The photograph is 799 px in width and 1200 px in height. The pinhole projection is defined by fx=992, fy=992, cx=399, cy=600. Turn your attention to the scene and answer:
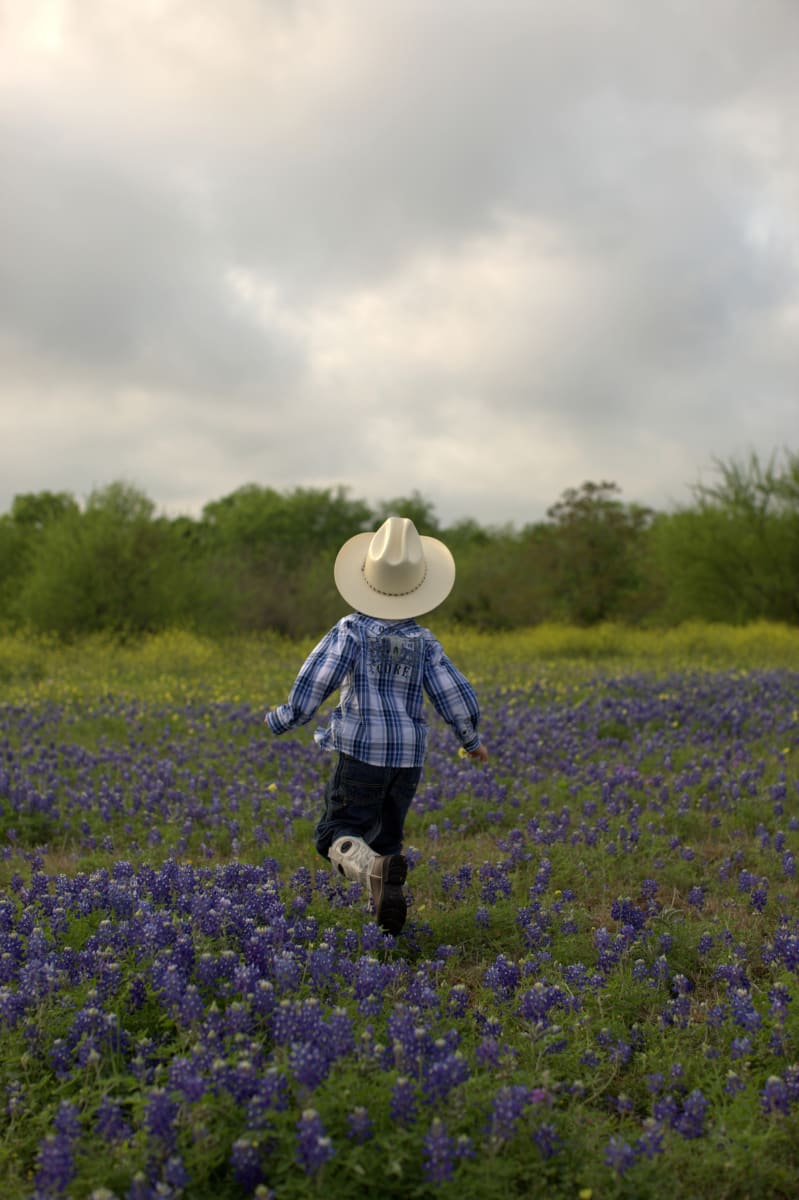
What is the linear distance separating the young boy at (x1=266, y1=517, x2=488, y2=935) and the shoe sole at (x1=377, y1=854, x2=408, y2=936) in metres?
0.30

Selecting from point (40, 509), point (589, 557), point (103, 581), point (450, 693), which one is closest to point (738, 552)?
point (589, 557)

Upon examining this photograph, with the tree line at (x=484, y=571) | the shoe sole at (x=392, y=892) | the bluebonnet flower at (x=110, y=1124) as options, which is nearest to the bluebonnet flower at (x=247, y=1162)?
the bluebonnet flower at (x=110, y=1124)

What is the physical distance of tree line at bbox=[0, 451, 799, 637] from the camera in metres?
27.4

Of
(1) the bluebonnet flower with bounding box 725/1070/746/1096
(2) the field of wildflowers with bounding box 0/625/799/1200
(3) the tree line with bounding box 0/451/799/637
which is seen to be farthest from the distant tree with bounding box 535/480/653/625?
(1) the bluebonnet flower with bounding box 725/1070/746/1096

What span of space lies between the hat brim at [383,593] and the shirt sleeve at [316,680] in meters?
0.20

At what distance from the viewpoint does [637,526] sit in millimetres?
35094

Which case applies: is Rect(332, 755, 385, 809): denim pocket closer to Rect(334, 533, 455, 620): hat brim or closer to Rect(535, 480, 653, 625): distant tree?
Rect(334, 533, 455, 620): hat brim

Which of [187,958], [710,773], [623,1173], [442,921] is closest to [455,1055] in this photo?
[623,1173]

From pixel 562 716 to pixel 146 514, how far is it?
1982 cm

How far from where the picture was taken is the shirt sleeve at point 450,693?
18.0 ft

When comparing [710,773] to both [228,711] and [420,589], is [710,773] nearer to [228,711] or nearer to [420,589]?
[420,589]

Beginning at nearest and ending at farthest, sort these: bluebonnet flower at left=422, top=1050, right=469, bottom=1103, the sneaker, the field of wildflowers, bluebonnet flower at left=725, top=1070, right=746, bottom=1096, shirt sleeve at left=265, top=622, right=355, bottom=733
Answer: the field of wildflowers, bluebonnet flower at left=422, top=1050, right=469, bottom=1103, bluebonnet flower at left=725, top=1070, right=746, bottom=1096, the sneaker, shirt sleeve at left=265, top=622, right=355, bottom=733

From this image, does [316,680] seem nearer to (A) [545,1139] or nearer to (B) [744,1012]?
(B) [744,1012]

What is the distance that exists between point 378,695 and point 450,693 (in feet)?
1.39
